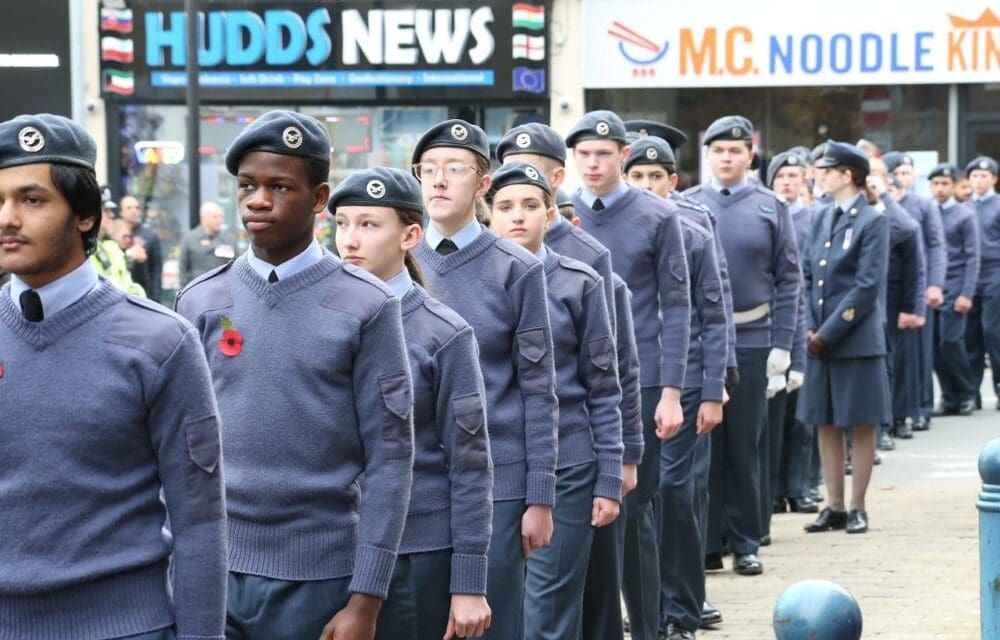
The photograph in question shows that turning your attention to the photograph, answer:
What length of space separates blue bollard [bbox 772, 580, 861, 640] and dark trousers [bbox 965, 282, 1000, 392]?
16.7 meters

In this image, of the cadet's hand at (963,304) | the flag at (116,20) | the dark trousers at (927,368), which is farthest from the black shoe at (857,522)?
the flag at (116,20)

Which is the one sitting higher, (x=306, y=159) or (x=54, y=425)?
(x=306, y=159)

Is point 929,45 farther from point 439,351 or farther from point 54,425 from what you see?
point 54,425

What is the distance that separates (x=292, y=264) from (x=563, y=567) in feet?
8.46

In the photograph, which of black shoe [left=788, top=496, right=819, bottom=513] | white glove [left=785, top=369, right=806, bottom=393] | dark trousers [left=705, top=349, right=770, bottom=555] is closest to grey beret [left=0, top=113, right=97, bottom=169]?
dark trousers [left=705, top=349, right=770, bottom=555]

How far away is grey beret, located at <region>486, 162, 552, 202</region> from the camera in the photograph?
7.18 meters

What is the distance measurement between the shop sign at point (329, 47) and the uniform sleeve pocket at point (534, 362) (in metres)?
20.0

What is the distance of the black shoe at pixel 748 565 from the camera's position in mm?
10898

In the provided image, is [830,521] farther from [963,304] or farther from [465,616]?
[963,304]

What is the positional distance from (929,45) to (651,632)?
18.4 m

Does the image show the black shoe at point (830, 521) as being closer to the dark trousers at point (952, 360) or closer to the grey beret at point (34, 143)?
the dark trousers at point (952, 360)

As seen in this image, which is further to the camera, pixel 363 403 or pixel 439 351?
pixel 439 351

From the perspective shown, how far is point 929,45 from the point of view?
25422 millimetres

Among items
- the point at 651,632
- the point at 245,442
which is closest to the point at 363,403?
the point at 245,442
